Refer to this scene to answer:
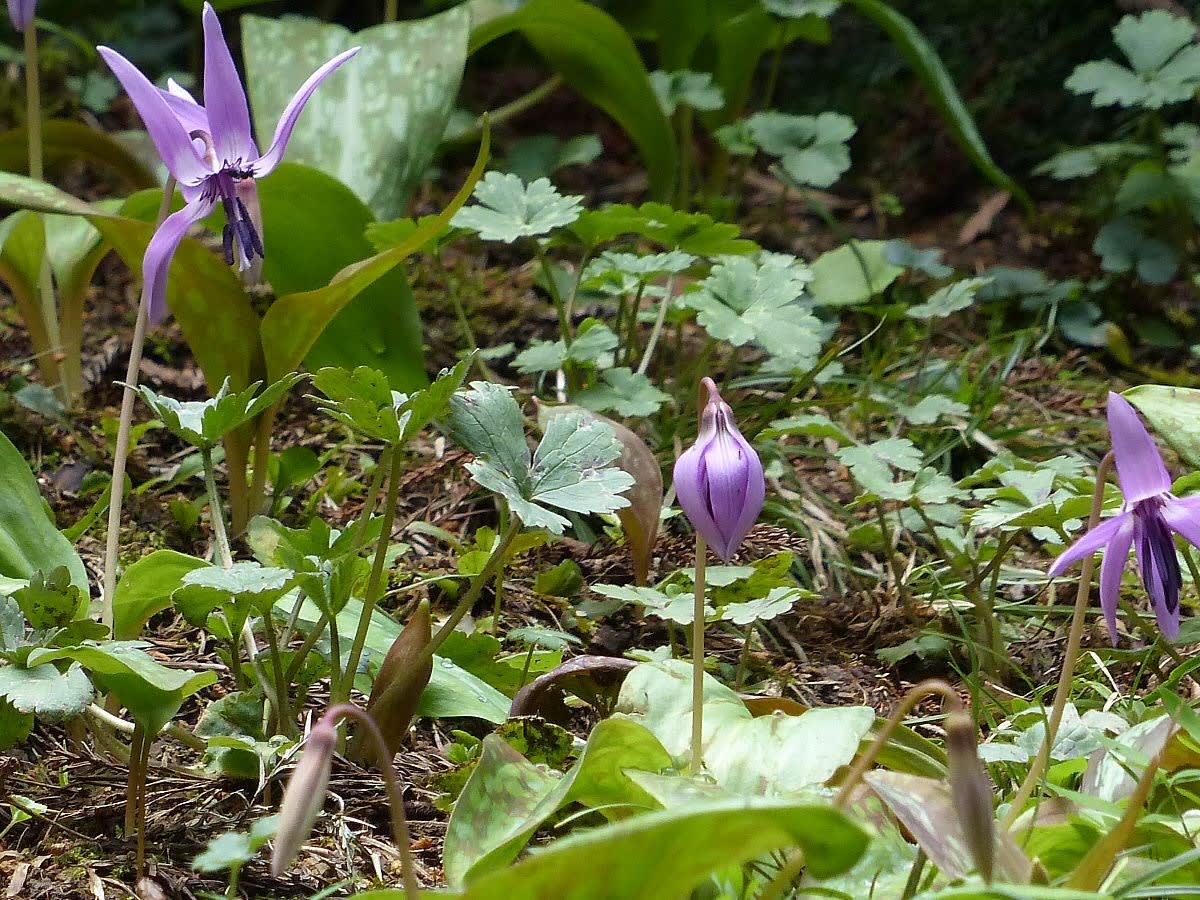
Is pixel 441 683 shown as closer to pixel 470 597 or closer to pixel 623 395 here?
pixel 470 597

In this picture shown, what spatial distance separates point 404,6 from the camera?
4133mm

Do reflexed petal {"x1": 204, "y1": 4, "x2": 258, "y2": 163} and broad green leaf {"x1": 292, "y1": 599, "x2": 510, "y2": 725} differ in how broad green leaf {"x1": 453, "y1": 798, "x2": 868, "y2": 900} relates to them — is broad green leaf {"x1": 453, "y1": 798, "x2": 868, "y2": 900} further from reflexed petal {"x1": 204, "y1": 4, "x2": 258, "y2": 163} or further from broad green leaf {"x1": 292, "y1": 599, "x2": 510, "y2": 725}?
reflexed petal {"x1": 204, "y1": 4, "x2": 258, "y2": 163}

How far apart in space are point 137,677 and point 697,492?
56 cm

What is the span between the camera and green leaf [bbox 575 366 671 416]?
1.93 metres

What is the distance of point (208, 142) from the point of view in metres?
1.41

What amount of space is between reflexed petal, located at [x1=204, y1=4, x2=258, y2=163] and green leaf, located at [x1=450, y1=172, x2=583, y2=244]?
1.89ft

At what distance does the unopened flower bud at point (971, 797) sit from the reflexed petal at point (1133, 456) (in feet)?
1.22

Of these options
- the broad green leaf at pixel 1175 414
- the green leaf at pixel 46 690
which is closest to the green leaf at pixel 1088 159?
the broad green leaf at pixel 1175 414

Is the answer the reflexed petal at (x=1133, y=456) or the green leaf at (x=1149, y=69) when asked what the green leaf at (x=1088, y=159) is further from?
the reflexed petal at (x=1133, y=456)

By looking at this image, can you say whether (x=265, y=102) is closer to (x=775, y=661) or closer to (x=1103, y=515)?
(x=775, y=661)

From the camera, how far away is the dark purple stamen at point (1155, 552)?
1091mm

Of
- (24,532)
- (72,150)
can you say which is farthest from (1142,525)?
(72,150)

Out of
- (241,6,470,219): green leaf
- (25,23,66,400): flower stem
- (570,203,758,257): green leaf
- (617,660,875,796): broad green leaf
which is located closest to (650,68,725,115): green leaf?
(241,6,470,219): green leaf

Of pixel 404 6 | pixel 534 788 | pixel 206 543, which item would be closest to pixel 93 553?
pixel 206 543
